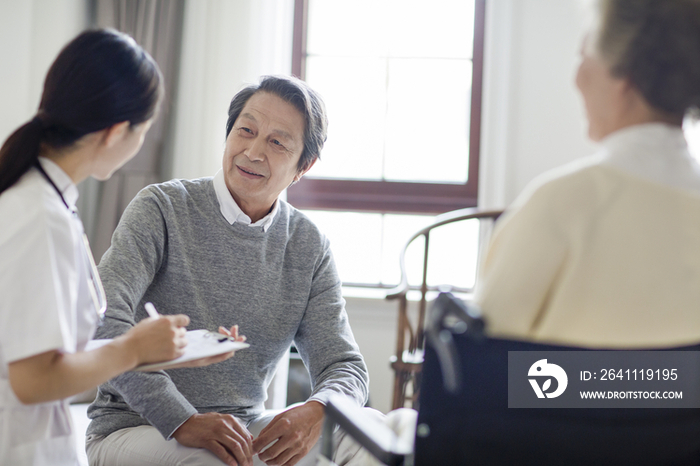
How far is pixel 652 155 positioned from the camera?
2.25 ft

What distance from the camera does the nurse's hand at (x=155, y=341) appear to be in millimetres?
903

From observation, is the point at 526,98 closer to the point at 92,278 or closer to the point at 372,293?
the point at 372,293

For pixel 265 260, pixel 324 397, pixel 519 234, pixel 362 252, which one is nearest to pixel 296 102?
pixel 265 260

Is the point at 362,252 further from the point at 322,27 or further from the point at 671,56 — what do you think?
the point at 671,56

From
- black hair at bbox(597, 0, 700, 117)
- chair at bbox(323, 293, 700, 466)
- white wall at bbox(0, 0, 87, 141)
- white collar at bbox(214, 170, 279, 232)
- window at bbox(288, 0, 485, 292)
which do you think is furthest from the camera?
window at bbox(288, 0, 485, 292)

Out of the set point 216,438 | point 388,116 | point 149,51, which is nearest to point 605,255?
point 216,438

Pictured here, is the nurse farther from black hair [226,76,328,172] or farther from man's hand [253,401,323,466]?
black hair [226,76,328,172]

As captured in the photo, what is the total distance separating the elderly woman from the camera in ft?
2.14

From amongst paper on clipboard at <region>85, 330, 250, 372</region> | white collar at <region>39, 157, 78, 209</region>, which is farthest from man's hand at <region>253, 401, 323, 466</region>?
white collar at <region>39, 157, 78, 209</region>

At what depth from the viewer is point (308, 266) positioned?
1.56 meters

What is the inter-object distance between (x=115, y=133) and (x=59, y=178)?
0.11 metres

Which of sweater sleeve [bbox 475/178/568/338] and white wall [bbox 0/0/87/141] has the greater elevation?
white wall [bbox 0/0/87/141]

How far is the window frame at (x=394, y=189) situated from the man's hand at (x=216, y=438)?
1696 mm

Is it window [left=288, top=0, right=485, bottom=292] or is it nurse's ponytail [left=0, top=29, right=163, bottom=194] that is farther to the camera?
window [left=288, top=0, right=485, bottom=292]
